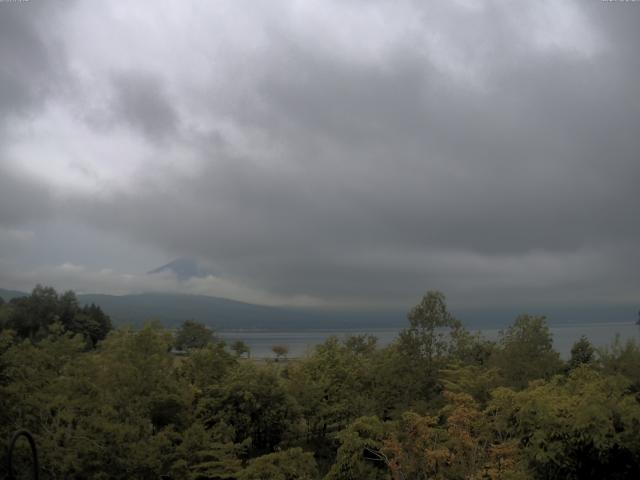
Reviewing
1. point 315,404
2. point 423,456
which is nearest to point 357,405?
point 315,404

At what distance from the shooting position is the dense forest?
15.6 metres

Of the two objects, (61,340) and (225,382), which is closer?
(61,340)

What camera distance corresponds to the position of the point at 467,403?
69.8 ft

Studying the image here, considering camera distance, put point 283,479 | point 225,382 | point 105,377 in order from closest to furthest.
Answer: point 283,479
point 105,377
point 225,382

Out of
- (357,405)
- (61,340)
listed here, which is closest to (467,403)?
(357,405)

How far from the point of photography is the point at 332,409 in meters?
28.5

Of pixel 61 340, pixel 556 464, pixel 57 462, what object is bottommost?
pixel 57 462

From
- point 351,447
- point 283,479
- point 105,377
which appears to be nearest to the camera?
point 283,479

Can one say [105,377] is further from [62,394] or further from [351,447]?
[351,447]

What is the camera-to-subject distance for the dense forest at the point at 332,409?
1559cm

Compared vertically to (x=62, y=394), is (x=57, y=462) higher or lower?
lower

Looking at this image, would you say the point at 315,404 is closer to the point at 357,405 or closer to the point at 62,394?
the point at 357,405

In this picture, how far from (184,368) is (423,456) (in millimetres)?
15007

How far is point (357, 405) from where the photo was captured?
28828 mm
